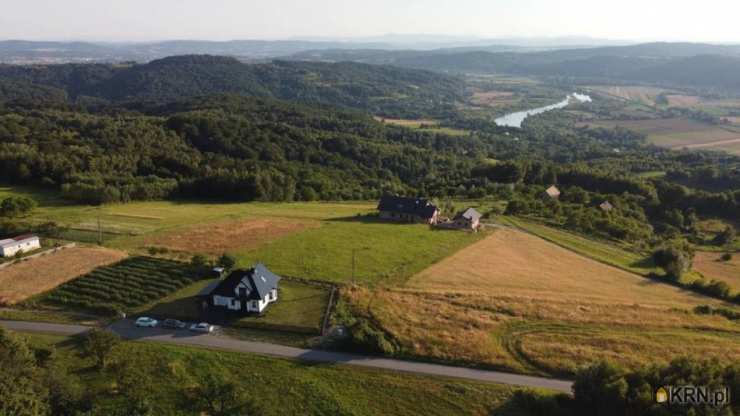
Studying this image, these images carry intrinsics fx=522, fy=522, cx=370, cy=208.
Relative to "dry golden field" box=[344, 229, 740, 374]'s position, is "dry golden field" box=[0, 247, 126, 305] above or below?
above

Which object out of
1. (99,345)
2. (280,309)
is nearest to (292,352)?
(280,309)

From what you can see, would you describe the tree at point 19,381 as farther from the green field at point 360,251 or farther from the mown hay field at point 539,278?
the mown hay field at point 539,278

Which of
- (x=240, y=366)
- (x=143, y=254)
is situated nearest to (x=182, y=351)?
(x=240, y=366)

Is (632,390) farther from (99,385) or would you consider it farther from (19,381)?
(19,381)

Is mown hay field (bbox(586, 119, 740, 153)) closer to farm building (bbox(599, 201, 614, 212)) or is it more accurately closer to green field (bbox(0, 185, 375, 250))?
farm building (bbox(599, 201, 614, 212))

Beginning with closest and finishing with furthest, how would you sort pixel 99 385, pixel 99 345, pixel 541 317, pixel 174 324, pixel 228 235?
pixel 99 385
pixel 99 345
pixel 174 324
pixel 541 317
pixel 228 235

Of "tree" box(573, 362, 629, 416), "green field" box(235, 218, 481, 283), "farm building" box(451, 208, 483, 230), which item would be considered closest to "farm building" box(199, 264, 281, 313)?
"green field" box(235, 218, 481, 283)

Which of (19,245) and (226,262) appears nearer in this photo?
(226,262)
